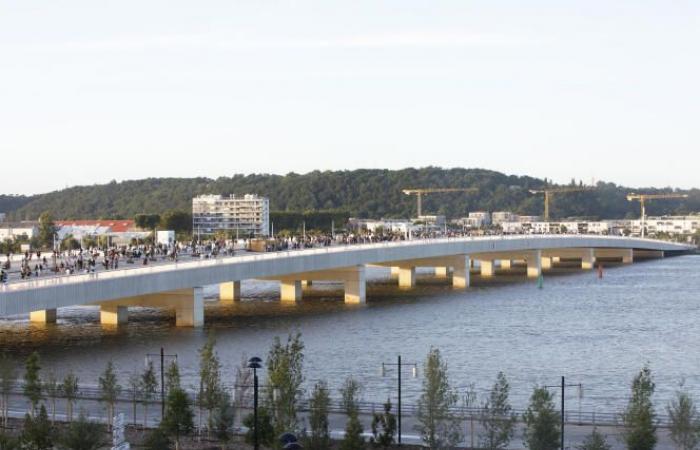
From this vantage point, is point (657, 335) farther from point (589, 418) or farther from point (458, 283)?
point (458, 283)

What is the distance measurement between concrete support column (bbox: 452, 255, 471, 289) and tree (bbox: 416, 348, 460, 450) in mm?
74815

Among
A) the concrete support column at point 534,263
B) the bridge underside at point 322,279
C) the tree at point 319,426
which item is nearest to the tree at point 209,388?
the tree at point 319,426

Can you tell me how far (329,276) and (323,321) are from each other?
Answer: 17.9m

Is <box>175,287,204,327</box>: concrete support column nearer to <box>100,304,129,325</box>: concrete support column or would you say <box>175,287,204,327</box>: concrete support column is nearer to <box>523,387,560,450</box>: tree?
<box>100,304,129,325</box>: concrete support column

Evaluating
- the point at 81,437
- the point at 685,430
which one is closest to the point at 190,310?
the point at 81,437

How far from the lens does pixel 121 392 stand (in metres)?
36.8

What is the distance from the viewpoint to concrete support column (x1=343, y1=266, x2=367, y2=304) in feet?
279

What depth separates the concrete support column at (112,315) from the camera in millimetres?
64312

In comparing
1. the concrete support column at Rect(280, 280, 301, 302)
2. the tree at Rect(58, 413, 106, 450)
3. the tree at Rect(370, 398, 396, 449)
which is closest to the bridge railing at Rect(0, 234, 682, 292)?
the concrete support column at Rect(280, 280, 301, 302)

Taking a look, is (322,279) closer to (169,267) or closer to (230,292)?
(230,292)

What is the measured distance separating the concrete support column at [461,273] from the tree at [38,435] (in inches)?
3078

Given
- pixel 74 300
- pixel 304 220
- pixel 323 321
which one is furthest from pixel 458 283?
pixel 304 220

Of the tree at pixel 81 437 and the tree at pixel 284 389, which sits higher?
the tree at pixel 284 389

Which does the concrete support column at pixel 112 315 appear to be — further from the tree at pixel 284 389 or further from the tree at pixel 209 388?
the tree at pixel 209 388
